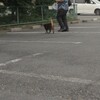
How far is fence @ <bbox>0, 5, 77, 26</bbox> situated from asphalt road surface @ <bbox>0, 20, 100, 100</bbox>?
26.5 ft

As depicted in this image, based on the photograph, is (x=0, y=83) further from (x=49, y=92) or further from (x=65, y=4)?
(x=65, y=4)

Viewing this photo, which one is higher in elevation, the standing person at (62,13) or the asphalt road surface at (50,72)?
the standing person at (62,13)

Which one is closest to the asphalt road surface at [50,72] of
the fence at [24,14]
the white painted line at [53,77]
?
the white painted line at [53,77]

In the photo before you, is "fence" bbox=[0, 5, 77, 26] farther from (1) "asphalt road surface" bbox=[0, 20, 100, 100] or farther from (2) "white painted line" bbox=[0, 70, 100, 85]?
(2) "white painted line" bbox=[0, 70, 100, 85]

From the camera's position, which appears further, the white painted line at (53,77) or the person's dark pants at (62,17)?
the person's dark pants at (62,17)

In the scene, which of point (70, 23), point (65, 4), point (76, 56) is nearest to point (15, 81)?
point (76, 56)

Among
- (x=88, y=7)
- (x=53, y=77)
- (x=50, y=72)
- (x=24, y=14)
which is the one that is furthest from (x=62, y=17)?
(x=88, y=7)

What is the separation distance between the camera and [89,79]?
24.1 ft

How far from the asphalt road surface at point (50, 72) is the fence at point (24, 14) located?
318 inches

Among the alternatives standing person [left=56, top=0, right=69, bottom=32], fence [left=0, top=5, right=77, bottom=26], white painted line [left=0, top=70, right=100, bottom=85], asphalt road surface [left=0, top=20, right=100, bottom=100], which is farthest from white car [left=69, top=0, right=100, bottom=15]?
white painted line [left=0, top=70, right=100, bottom=85]

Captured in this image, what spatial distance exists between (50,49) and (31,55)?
1.18 m

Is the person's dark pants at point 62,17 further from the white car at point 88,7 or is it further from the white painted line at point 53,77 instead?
the white car at point 88,7

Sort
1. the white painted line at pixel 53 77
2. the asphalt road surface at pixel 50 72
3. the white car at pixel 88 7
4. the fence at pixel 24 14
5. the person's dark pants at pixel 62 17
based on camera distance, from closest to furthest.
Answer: the asphalt road surface at pixel 50 72 < the white painted line at pixel 53 77 < the person's dark pants at pixel 62 17 < the fence at pixel 24 14 < the white car at pixel 88 7

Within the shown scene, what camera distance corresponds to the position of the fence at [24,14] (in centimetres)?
2023
